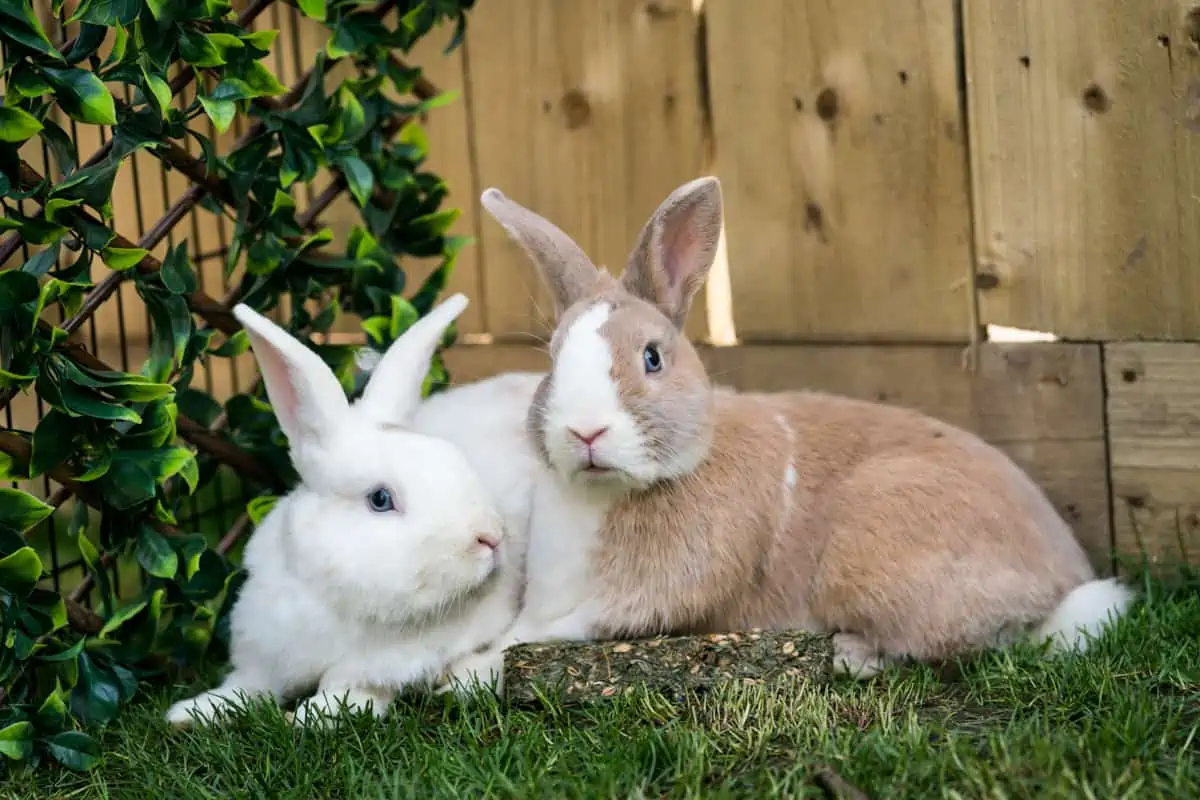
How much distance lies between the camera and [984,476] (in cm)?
301

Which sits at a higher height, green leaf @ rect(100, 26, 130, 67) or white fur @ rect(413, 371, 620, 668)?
green leaf @ rect(100, 26, 130, 67)

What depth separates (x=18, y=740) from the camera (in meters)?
2.64

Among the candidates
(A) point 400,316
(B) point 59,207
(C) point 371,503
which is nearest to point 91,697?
(C) point 371,503

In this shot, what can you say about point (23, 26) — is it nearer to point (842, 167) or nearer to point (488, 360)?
point (488, 360)

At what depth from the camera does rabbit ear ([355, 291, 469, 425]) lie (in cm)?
300

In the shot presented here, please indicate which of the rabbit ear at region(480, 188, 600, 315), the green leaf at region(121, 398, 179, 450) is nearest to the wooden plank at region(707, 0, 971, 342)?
the rabbit ear at region(480, 188, 600, 315)

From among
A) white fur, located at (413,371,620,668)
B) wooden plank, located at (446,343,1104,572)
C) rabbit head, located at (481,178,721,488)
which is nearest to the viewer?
rabbit head, located at (481,178,721,488)

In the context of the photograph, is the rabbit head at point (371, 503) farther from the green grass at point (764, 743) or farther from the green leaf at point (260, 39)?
the green leaf at point (260, 39)

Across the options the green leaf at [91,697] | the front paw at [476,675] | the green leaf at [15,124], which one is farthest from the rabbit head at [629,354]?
the green leaf at [91,697]

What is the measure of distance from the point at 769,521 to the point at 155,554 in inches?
55.3

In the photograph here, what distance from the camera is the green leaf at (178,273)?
9.45ft

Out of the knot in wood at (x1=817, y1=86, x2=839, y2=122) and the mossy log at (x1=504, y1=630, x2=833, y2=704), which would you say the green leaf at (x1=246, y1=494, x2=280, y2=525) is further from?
the knot in wood at (x1=817, y1=86, x2=839, y2=122)

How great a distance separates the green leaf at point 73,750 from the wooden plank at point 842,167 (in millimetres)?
2072

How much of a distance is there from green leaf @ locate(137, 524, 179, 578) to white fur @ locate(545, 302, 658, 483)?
0.92m
